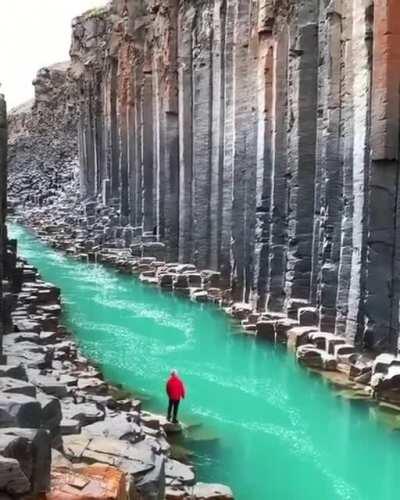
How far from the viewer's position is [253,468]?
1206 centimetres

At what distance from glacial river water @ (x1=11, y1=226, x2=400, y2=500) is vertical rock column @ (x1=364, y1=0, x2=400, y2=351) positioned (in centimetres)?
221

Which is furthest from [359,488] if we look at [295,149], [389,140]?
[295,149]

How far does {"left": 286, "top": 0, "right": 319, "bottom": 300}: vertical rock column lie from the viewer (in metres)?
21.4

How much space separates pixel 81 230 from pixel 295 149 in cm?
2829

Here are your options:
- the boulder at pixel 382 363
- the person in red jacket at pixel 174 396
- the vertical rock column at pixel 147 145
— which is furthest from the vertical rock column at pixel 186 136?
the person in red jacket at pixel 174 396

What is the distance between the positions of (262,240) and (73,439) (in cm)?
1513

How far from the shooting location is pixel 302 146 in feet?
70.9

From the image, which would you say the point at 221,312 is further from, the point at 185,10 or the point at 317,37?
the point at 185,10

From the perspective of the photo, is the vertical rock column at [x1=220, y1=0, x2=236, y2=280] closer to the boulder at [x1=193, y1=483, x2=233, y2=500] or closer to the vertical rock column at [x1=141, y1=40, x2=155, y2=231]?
the vertical rock column at [x1=141, y1=40, x2=155, y2=231]

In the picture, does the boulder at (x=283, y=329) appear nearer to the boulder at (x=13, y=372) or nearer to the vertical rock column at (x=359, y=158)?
the vertical rock column at (x=359, y=158)

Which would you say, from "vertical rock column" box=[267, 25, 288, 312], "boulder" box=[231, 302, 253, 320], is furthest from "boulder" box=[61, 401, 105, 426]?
"boulder" box=[231, 302, 253, 320]

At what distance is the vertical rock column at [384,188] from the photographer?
16359 mm

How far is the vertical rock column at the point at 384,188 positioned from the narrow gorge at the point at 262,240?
0.11 feet

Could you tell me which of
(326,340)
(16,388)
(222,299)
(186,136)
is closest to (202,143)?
(186,136)
